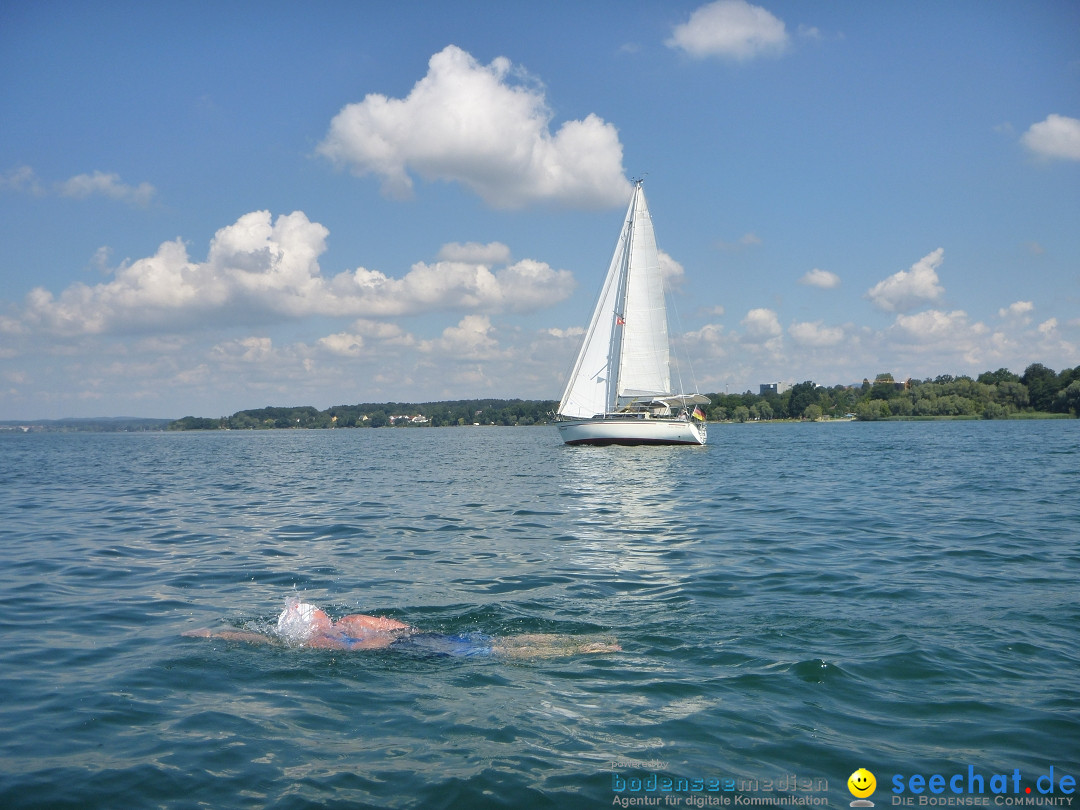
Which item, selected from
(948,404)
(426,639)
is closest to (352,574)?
(426,639)

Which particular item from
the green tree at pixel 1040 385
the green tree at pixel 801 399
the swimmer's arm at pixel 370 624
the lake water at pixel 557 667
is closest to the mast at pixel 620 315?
the lake water at pixel 557 667

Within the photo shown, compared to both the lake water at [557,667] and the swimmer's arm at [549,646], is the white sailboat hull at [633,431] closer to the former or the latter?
the lake water at [557,667]

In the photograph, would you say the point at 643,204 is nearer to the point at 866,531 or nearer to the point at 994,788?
the point at 866,531

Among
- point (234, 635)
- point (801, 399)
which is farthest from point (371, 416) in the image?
point (234, 635)

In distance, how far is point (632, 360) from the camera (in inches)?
1714

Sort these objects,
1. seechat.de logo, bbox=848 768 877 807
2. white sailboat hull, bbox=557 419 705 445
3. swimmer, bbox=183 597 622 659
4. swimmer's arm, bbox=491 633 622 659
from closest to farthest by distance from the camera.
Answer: seechat.de logo, bbox=848 768 877 807 → swimmer's arm, bbox=491 633 622 659 → swimmer, bbox=183 597 622 659 → white sailboat hull, bbox=557 419 705 445

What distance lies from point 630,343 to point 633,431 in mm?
5524

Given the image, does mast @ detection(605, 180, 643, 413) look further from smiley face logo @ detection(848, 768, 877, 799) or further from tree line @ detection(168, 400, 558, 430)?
tree line @ detection(168, 400, 558, 430)

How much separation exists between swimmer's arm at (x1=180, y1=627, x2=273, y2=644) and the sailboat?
3552 centimetres

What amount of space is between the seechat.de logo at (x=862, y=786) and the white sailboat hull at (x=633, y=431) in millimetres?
37189

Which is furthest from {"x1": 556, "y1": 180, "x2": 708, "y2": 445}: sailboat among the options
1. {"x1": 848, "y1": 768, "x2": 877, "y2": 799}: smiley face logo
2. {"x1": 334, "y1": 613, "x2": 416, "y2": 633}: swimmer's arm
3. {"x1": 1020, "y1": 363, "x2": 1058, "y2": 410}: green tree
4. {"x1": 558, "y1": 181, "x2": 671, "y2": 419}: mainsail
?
{"x1": 1020, "y1": 363, "x2": 1058, "y2": 410}: green tree

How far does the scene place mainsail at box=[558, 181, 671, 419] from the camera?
43219 mm

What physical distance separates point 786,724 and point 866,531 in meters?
9.47

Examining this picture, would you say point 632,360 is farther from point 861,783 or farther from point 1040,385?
point 1040,385
